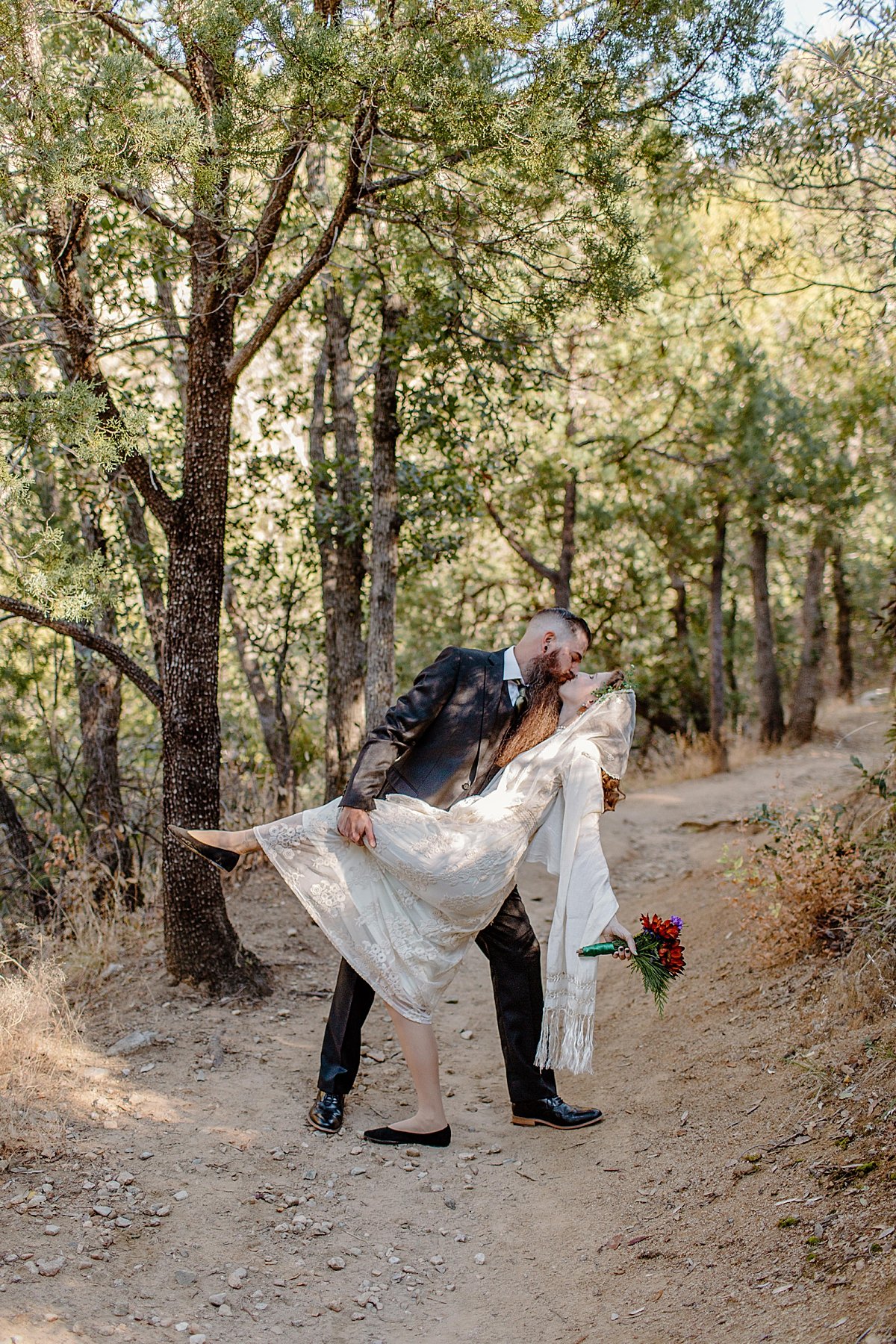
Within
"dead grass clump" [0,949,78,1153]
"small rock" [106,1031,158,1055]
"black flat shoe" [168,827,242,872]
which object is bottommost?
"small rock" [106,1031,158,1055]

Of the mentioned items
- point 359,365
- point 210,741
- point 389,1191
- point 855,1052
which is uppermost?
point 359,365

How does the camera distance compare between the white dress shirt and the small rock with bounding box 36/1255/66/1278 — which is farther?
the white dress shirt

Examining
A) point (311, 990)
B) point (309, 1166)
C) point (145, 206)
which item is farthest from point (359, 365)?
point (309, 1166)

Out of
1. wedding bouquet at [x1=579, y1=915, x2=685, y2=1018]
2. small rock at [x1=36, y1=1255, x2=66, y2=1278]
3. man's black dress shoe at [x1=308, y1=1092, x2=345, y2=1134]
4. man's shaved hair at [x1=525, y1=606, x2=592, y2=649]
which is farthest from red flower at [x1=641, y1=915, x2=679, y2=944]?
small rock at [x1=36, y1=1255, x2=66, y2=1278]

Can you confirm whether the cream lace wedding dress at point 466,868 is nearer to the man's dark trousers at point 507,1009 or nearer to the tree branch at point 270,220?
the man's dark trousers at point 507,1009

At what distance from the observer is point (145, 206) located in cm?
511

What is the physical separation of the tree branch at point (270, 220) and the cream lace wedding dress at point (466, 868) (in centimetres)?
277

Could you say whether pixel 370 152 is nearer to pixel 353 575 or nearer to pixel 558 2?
pixel 558 2

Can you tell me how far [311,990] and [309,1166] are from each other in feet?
6.12

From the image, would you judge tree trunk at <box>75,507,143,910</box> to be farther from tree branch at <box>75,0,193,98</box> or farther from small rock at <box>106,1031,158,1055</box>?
tree branch at <box>75,0,193,98</box>

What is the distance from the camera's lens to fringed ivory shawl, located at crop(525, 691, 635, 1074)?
13.3ft

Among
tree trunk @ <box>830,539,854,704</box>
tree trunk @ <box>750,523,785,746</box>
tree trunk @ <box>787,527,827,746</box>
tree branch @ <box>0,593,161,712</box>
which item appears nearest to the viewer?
tree branch @ <box>0,593,161,712</box>

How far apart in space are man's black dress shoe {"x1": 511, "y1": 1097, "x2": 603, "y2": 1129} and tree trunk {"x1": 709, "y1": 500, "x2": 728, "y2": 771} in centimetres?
1022

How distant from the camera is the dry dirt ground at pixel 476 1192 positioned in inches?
124
